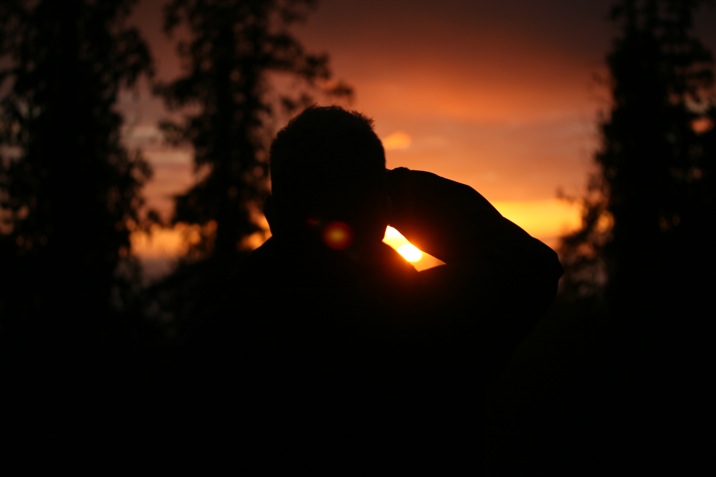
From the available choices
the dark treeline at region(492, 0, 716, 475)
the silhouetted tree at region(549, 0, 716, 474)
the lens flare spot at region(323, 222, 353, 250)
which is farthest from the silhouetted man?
the silhouetted tree at region(549, 0, 716, 474)

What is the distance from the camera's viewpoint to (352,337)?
1.51 meters

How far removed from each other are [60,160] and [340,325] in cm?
1615

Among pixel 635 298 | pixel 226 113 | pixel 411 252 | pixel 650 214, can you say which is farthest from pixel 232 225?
pixel 411 252

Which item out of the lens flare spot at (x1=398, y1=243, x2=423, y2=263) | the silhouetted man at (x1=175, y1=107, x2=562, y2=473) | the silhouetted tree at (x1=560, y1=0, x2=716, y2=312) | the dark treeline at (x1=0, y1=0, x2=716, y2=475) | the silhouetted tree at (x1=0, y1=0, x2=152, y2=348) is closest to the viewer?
the silhouetted man at (x1=175, y1=107, x2=562, y2=473)

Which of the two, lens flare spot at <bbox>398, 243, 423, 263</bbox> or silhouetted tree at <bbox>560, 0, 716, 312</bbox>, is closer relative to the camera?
lens flare spot at <bbox>398, 243, 423, 263</bbox>

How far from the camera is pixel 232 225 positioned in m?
21.2

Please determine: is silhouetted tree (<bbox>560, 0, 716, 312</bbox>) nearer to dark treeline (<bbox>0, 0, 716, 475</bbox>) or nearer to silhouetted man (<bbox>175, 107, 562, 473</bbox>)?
dark treeline (<bbox>0, 0, 716, 475</bbox>)

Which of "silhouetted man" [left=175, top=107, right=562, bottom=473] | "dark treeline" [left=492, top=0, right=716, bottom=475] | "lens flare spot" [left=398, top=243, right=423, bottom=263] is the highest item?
"dark treeline" [left=492, top=0, right=716, bottom=475]

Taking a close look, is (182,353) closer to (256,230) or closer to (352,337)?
(352,337)

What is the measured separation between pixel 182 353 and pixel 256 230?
20.2m

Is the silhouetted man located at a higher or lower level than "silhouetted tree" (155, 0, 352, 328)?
lower

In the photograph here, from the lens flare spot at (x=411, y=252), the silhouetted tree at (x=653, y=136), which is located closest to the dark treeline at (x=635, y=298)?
the silhouetted tree at (x=653, y=136)

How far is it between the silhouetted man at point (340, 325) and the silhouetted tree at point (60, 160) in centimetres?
1462

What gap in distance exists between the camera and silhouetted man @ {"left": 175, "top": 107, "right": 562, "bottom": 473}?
1.49 metres
